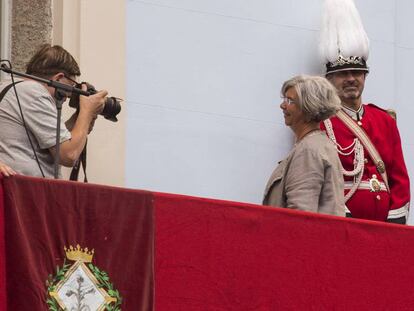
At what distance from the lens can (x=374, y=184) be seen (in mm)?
11047

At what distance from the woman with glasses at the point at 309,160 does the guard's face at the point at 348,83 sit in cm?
96

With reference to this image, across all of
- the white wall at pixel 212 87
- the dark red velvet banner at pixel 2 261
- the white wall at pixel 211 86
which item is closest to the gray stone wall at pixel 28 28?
the white wall at pixel 211 86

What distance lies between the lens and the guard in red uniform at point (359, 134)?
11.0 meters

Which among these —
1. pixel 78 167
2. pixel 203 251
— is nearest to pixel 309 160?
pixel 203 251

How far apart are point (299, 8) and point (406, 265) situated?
1.94 meters

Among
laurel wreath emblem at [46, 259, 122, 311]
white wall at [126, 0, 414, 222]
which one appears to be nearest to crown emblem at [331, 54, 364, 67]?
white wall at [126, 0, 414, 222]

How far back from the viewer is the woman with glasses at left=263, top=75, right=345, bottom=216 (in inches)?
392

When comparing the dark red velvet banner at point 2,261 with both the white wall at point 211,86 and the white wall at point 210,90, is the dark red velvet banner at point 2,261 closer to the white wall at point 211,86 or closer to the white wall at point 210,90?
the white wall at point 211,86

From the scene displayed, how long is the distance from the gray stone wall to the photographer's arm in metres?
1.02

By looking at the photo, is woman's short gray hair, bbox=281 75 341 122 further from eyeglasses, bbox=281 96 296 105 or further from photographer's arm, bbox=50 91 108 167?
photographer's arm, bbox=50 91 108 167

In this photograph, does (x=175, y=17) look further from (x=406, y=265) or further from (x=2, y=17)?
(x=406, y=265)

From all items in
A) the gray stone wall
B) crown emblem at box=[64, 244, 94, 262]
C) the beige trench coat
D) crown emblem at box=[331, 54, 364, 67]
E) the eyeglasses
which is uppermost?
the gray stone wall

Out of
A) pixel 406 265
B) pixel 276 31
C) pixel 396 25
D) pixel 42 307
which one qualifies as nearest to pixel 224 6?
pixel 276 31

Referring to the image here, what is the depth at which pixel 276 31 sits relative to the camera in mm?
11406
